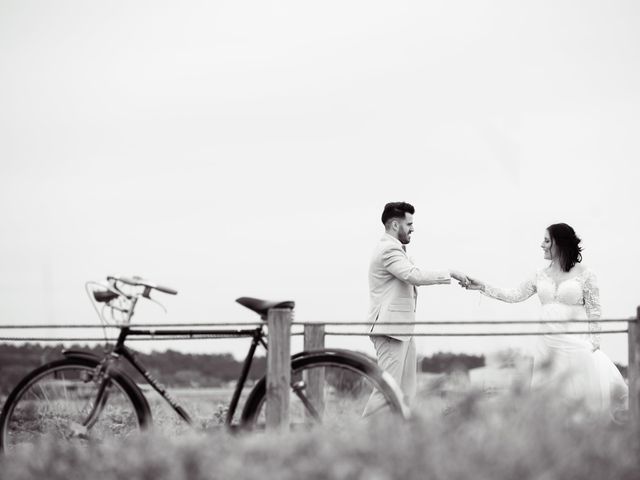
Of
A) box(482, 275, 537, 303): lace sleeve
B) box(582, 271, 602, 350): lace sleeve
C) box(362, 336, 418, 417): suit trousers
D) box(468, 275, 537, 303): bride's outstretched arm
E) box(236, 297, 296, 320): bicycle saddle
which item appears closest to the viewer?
box(236, 297, 296, 320): bicycle saddle

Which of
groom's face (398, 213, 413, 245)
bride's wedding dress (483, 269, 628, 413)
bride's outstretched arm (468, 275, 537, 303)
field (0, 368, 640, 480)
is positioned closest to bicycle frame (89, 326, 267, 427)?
field (0, 368, 640, 480)

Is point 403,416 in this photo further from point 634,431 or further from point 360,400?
point 634,431

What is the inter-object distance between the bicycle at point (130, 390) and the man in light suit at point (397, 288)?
1598 millimetres

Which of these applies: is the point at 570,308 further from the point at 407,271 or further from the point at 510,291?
the point at 407,271

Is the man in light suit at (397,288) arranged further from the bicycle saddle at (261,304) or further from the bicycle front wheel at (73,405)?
the bicycle front wheel at (73,405)

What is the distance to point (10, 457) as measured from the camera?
4.89 metres

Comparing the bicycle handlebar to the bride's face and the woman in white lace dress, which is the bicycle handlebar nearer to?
the woman in white lace dress

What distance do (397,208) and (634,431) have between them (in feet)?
11.3

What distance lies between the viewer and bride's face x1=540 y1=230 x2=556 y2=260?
26.2 ft

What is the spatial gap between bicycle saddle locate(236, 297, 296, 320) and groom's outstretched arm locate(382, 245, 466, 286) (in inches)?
81.7

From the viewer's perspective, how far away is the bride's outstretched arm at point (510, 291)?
7922mm

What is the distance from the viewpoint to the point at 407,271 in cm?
741

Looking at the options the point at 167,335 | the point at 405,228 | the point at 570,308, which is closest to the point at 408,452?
the point at 167,335

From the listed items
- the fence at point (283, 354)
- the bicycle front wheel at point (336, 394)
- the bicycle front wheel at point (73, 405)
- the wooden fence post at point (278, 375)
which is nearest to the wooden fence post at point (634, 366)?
the fence at point (283, 354)
